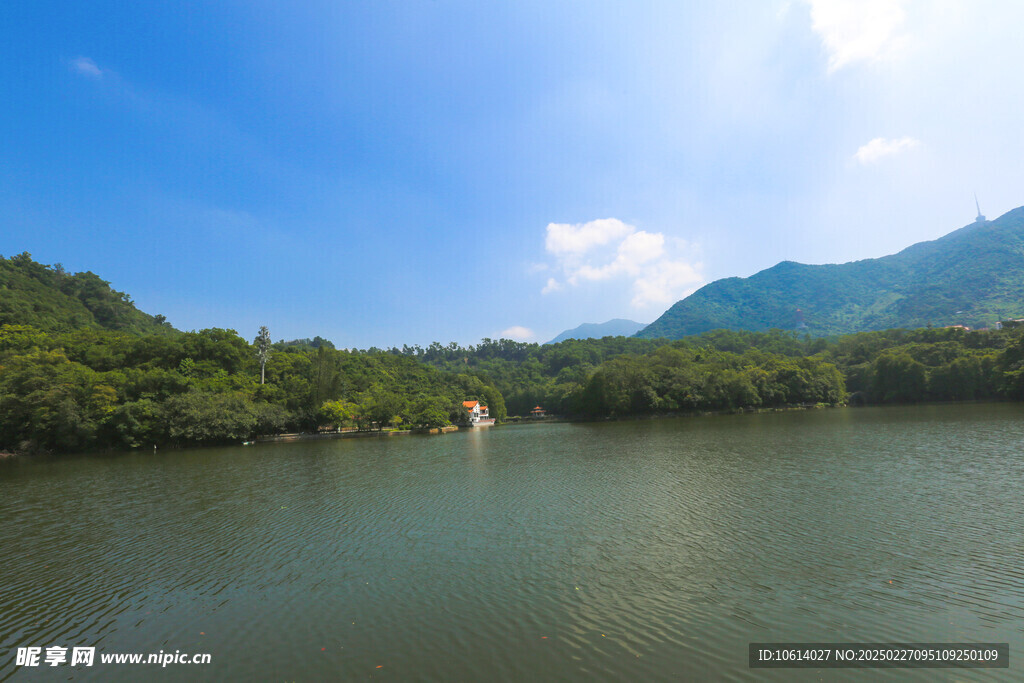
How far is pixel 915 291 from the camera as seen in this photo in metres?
148

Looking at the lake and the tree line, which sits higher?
the tree line

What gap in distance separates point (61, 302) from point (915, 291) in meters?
231

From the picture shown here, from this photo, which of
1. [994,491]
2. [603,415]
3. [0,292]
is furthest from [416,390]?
[994,491]

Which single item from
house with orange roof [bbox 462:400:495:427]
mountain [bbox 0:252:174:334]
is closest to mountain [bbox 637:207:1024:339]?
house with orange roof [bbox 462:400:495:427]

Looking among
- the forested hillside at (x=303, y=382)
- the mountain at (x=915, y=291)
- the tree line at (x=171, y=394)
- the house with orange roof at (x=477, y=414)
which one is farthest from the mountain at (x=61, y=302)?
the mountain at (x=915, y=291)

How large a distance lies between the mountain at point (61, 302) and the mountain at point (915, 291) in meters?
188

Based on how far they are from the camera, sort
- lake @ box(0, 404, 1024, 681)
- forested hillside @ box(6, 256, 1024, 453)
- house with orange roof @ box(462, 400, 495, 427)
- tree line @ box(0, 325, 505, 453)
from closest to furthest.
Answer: lake @ box(0, 404, 1024, 681) → tree line @ box(0, 325, 505, 453) → forested hillside @ box(6, 256, 1024, 453) → house with orange roof @ box(462, 400, 495, 427)

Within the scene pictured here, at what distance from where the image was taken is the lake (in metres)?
6.41

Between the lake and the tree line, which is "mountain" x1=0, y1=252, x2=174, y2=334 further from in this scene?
the lake

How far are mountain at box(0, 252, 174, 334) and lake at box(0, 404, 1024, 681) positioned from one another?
6481cm

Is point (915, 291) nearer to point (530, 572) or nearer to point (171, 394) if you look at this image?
point (530, 572)

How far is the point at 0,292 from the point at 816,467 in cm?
10166

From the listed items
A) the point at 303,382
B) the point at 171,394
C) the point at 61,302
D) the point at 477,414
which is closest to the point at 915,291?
the point at 477,414

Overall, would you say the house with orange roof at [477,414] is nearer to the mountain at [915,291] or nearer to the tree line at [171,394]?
the tree line at [171,394]
